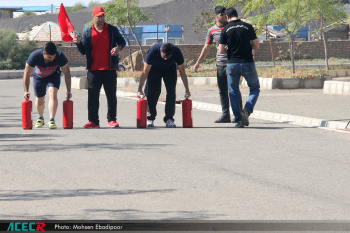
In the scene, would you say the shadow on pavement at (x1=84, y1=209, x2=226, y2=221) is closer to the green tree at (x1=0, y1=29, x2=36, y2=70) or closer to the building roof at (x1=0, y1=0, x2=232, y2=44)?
the green tree at (x1=0, y1=29, x2=36, y2=70)

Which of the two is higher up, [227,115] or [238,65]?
[238,65]

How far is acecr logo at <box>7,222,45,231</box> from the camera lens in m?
5.51

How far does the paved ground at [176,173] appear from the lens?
6.38 m

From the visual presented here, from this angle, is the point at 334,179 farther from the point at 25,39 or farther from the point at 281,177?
the point at 25,39

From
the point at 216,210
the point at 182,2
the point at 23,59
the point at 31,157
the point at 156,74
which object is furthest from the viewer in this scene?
the point at 182,2

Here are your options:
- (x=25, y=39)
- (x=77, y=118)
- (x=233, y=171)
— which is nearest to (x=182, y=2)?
(x=25, y=39)

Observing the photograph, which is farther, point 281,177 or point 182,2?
point 182,2

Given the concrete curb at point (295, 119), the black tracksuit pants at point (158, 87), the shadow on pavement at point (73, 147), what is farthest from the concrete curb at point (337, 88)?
the shadow on pavement at point (73, 147)

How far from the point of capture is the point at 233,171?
8.38 meters

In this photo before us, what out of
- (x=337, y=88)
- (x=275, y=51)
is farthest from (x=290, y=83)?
(x=275, y=51)

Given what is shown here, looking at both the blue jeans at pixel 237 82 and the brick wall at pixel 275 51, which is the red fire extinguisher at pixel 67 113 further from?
the brick wall at pixel 275 51

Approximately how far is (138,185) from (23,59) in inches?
1560

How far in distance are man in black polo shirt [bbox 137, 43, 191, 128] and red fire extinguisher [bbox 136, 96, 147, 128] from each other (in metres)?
0.14

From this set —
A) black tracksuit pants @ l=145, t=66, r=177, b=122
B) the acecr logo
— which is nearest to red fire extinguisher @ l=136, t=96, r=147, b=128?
black tracksuit pants @ l=145, t=66, r=177, b=122
